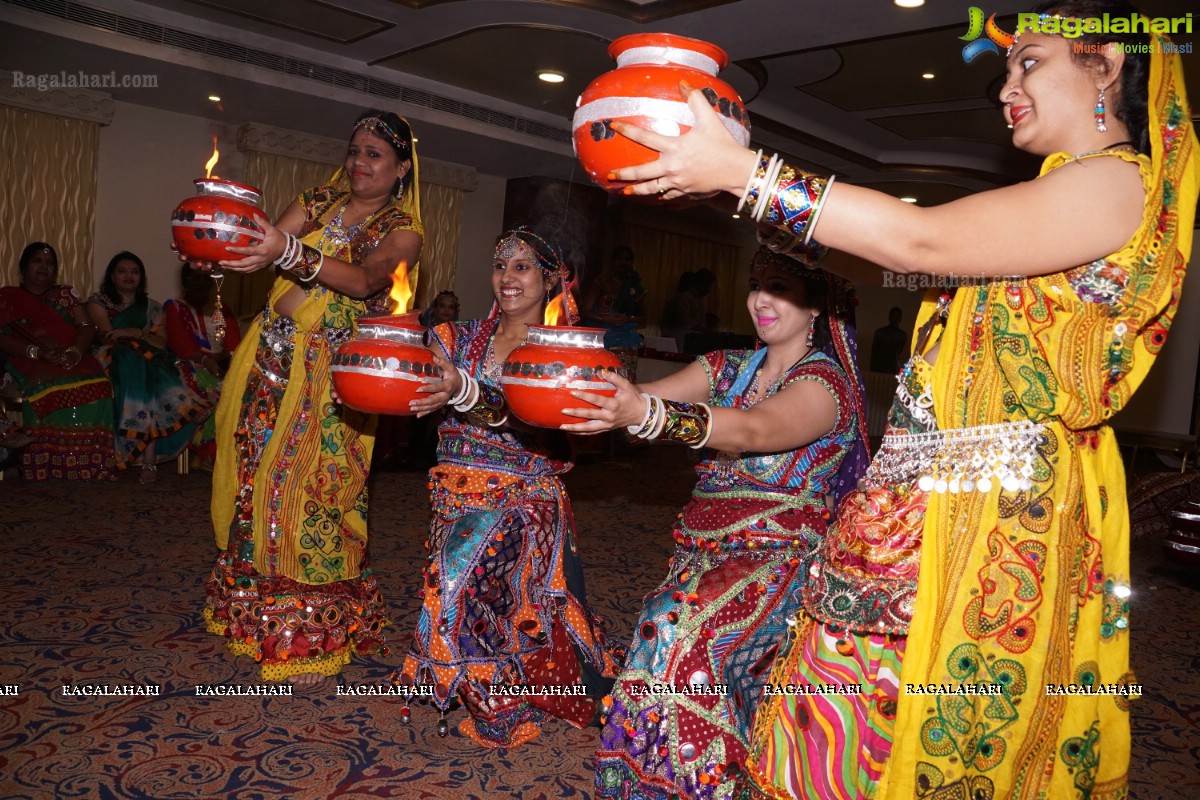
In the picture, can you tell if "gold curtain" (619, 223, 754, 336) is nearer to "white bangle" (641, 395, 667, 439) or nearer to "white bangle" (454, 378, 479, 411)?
"white bangle" (454, 378, 479, 411)

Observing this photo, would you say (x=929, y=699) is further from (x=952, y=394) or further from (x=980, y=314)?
(x=980, y=314)

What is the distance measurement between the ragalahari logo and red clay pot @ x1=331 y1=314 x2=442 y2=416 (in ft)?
4.26

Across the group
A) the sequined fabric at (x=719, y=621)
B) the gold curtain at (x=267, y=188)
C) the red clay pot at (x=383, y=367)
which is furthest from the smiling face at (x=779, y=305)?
the gold curtain at (x=267, y=188)

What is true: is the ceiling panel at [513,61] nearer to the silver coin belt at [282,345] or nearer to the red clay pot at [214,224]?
the silver coin belt at [282,345]

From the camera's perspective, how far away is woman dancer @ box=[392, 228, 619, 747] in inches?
96.0

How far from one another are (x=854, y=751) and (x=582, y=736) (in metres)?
1.42

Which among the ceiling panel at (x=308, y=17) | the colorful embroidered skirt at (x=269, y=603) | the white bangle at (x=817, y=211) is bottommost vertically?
the colorful embroidered skirt at (x=269, y=603)

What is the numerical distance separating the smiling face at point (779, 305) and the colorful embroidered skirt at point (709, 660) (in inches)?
16.2

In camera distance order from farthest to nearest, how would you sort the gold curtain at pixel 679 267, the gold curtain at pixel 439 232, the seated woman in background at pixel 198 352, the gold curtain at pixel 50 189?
the gold curtain at pixel 679 267 < the gold curtain at pixel 439 232 < the gold curtain at pixel 50 189 < the seated woman in background at pixel 198 352

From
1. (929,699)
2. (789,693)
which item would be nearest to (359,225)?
(789,693)

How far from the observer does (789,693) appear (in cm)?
137

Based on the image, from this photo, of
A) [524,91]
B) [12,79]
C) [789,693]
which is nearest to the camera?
[789,693]

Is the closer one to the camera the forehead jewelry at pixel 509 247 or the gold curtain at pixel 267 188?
the forehead jewelry at pixel 509 247

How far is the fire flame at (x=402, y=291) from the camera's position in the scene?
Answer: 2467mm
